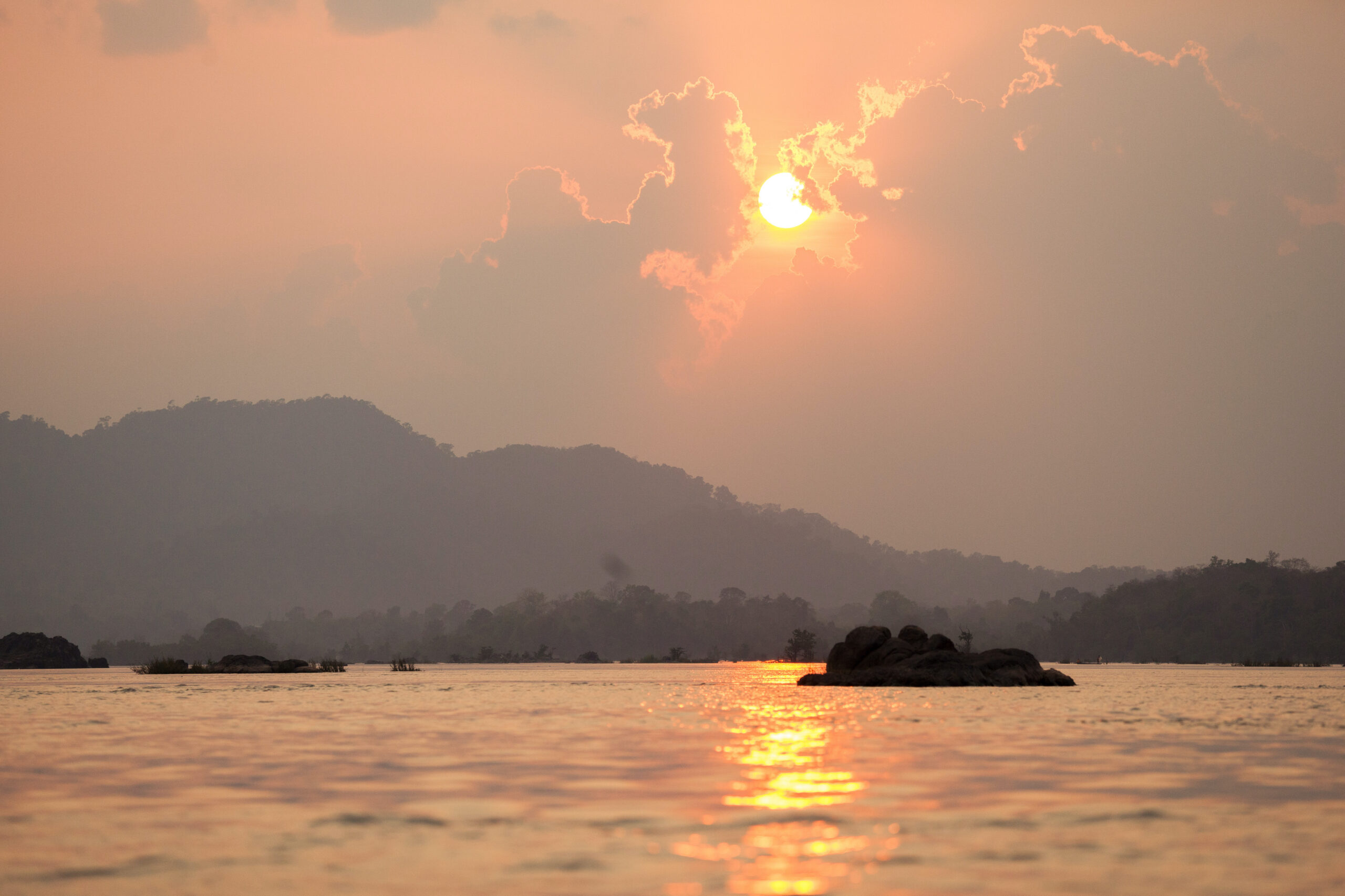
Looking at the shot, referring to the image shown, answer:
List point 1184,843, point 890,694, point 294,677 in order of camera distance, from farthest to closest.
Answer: point 294,677, point 890,694, point 1184,843

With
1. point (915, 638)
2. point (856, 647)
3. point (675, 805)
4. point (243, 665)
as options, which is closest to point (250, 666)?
point (243, 665)

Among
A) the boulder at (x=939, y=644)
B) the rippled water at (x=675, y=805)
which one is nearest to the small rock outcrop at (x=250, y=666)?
the boulder at (x=939, y=644)

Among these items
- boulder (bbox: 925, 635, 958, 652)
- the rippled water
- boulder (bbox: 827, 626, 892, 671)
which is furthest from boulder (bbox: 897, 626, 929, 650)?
the rippled water

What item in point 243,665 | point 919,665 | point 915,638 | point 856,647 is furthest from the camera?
point 243,665

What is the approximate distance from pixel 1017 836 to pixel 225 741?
25.3 meters

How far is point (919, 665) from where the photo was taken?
10050 cm

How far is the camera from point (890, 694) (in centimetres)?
7994

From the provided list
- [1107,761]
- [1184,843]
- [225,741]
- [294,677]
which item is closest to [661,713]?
[225,741]

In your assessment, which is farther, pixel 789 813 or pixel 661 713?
pixel 661 713

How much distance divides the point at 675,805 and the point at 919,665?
81273 mm

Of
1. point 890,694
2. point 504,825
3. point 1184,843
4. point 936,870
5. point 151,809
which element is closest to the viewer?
point 936,870

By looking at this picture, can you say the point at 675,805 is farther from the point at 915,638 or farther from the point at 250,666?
the point at 250,666

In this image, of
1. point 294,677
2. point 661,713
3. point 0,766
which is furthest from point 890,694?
point 294,677

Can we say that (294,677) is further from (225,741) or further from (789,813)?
(789,813)
